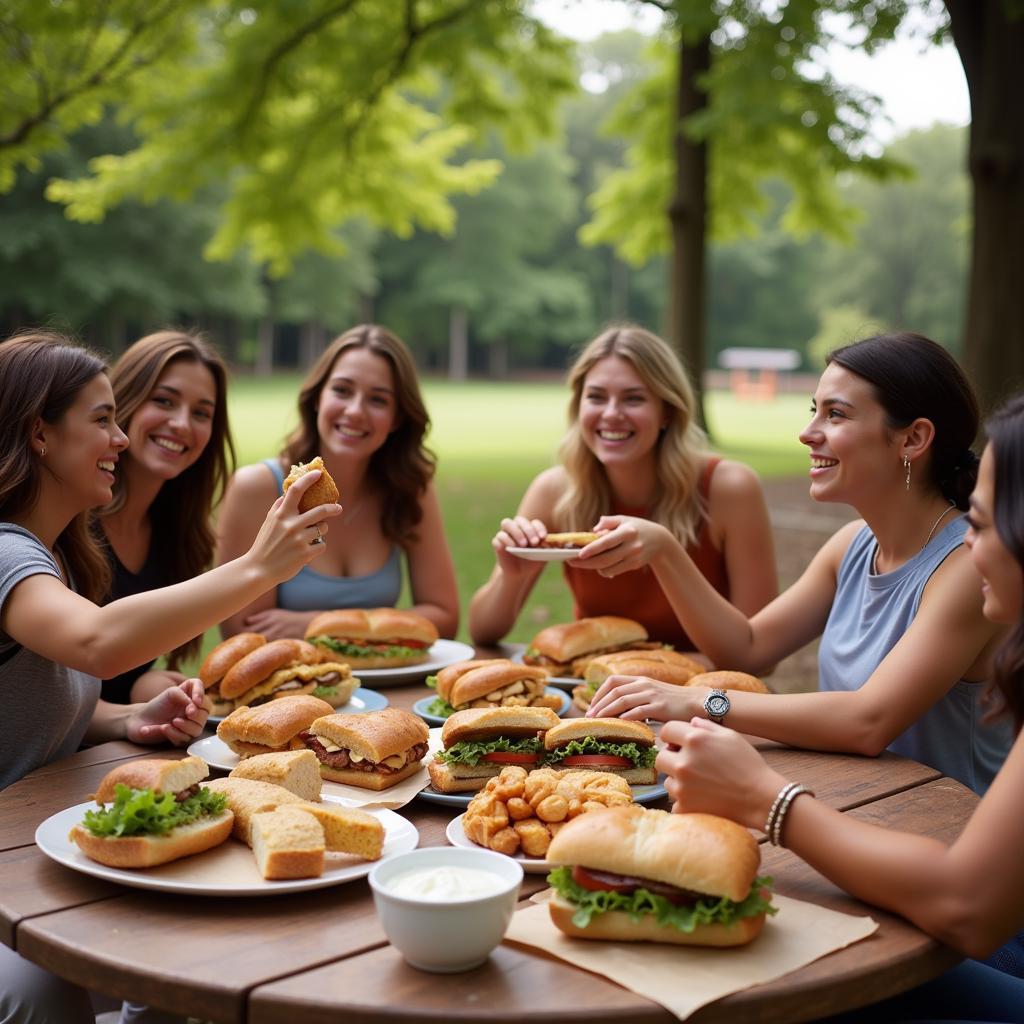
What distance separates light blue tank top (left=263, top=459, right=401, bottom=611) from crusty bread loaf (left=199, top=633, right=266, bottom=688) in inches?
49.0

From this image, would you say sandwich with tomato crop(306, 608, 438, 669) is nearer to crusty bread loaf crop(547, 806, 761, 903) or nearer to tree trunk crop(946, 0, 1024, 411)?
crusty bread loaf crop(547, 806, 761, 903)

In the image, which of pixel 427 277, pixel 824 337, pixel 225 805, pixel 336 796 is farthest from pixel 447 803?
pixel 824 337

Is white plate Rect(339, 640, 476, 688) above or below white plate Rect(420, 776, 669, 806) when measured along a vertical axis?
below

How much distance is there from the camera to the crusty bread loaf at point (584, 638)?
417cm

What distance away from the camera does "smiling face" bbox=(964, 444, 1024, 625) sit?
2281 millimetres

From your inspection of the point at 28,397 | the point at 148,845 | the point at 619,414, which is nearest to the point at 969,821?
the point at 148,845

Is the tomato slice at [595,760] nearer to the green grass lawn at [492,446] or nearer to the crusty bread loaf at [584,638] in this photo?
the crusty bread loaf at [584,638]

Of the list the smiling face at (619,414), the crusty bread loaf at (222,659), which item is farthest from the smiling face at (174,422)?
the smiling face at (619,414)

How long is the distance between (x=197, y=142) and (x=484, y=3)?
4630mm

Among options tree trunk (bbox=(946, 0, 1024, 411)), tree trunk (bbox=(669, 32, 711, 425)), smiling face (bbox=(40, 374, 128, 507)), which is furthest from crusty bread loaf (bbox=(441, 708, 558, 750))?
tree trunk (bbox=(669, 32, 711, 425))

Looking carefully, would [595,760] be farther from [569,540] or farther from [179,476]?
[179,476]

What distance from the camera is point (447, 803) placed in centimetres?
280

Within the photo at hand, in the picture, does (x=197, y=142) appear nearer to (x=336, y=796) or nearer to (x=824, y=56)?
(x=824, y=56)

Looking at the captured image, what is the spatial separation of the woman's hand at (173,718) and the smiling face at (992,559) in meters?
2.19
